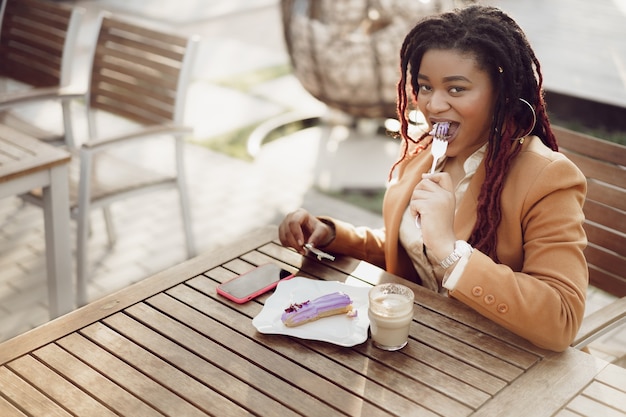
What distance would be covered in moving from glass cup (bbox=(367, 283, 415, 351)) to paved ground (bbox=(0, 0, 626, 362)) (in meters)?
0.97

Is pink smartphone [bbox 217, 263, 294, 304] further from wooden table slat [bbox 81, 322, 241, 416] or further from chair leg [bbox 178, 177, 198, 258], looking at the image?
chair leg [bbox 178, 177, 198, 258]

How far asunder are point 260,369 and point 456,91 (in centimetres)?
83

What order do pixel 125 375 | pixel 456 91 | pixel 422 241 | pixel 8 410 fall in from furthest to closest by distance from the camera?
pixel 422 241 < pixel 456 91 < pixel 125 375 < pixel 8 410

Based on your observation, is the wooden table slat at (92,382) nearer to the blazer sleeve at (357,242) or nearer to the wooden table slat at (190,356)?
the wooden table slat at (190,356)

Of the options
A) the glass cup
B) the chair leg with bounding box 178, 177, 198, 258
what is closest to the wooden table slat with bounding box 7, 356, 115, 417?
the glass cup

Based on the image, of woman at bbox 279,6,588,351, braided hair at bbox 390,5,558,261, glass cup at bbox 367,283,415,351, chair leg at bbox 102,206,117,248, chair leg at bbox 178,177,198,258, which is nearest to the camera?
glass cup at bbox 367,283,415,351

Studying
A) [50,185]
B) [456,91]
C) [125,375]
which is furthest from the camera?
[50,185]

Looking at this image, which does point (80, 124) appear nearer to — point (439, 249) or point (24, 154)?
point (24, 154)

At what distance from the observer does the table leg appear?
2.79 m

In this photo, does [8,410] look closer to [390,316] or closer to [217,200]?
[390,316]

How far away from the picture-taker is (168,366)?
1594 millimetres

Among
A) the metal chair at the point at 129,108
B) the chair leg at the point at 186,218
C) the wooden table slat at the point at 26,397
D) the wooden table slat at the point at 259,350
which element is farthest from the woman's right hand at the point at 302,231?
the chair leg at the point at 186,218

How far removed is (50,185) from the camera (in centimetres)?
277

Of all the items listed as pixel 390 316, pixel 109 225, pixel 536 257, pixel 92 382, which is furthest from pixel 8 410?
pixel 109 225
